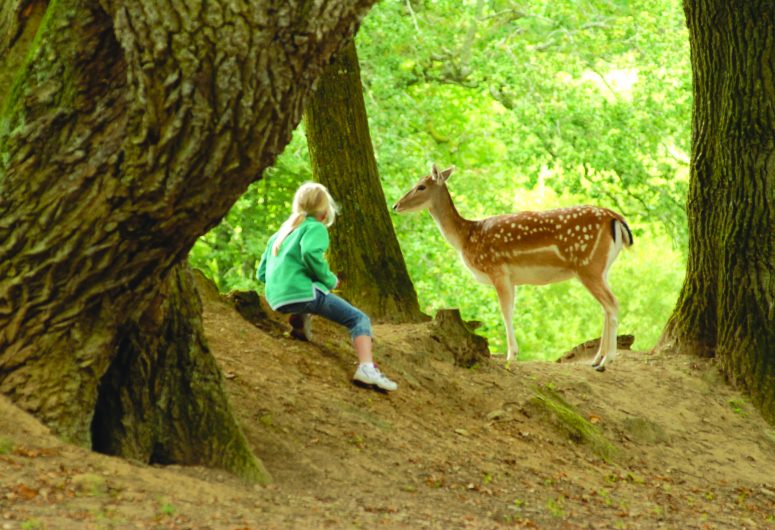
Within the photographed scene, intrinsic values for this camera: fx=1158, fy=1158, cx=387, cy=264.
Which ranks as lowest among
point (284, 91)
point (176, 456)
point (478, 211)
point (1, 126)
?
point (176, 456)

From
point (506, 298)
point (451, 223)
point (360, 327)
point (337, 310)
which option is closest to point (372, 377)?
point (360, 327)

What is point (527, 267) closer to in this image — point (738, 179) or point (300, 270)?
point (738, 179)

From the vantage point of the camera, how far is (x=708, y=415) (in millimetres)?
10070

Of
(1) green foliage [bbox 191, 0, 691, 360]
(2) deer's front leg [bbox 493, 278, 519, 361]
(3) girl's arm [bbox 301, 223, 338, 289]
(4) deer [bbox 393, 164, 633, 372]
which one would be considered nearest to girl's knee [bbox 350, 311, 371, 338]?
(3) girl's arm [bbox 301, 223, 338, 289]

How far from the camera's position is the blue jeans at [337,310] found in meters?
7.75

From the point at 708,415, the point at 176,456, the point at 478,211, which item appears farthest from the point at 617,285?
the point at 176,456

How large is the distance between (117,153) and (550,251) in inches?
257

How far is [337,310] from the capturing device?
7770 mm

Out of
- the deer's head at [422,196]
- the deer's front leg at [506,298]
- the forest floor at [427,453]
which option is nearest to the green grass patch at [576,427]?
the forest floor at [427,453]

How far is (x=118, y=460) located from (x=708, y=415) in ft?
20.4

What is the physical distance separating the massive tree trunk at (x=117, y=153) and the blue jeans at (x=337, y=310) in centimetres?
210

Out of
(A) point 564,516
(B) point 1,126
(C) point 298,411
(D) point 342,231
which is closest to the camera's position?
(B) point 1,126

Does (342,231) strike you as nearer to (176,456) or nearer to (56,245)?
(176,456)

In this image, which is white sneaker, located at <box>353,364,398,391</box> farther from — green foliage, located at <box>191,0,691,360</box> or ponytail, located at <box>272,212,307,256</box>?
green foliage, located at <box>191,0,691,360</box>
